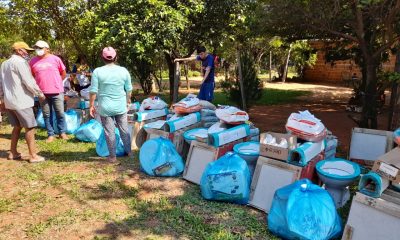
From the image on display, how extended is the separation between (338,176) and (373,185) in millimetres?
544

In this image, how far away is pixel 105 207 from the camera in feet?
11.9

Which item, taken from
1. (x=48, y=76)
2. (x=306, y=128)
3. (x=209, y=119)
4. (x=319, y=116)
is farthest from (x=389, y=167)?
(x=319, y=116)

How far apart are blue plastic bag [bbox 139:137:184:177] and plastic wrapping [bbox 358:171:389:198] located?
2314 mm

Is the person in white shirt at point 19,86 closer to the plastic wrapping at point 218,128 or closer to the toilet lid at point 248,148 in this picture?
the plastic wrapping at point 218,128

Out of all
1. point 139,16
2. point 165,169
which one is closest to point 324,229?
point 165,169

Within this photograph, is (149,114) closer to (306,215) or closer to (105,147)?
(105,147)

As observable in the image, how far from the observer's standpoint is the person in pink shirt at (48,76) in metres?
5.74

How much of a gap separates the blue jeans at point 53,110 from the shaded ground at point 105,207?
1.10 m

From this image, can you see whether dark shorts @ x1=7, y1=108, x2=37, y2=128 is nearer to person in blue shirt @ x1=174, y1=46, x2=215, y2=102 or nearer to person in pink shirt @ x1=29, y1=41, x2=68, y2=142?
person in pink shirt @ x1=29, y1=41, x2=68, y2=142

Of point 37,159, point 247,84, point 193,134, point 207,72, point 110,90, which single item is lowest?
point 37,159

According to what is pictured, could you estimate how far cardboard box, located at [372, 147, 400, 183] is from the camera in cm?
256

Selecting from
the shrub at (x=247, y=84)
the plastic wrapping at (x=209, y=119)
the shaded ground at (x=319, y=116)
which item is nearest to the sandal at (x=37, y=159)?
the plastic wrapping at (x=209, y=119)

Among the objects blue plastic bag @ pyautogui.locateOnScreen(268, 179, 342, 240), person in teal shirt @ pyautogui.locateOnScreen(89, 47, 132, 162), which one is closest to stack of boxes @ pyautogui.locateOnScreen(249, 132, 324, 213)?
blue plastic bag @ pyautogui.locateOnScreen(268, 179, 342, 240)

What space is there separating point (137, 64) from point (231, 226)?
10.5 m
